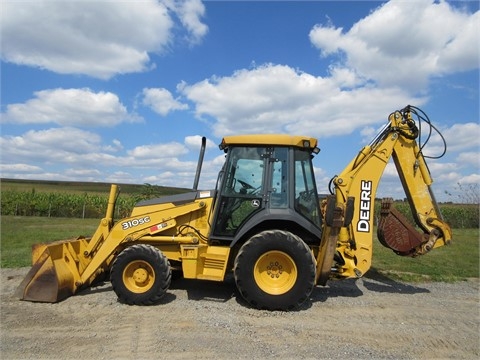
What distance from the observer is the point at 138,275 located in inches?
265

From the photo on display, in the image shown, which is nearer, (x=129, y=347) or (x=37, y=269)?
(x=129, y=347)

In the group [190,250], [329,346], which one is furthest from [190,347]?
[190,250]

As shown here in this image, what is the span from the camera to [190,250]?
688 cm

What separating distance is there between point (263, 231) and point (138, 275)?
6.98 ft

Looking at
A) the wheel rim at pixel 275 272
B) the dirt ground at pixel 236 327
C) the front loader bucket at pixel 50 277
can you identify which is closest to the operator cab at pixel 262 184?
the wheel rim at pixel 275 272

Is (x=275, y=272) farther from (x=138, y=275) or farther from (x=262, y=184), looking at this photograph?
(x=138, y=275)

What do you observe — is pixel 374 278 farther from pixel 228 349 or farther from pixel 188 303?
pixel 228 349

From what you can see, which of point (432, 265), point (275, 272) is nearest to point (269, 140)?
point (275, 272)

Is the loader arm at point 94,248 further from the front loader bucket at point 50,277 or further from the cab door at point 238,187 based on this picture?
the cab door at point 238,187

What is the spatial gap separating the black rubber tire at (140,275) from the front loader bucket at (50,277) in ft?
2.78

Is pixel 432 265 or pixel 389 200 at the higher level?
pixel 389 200

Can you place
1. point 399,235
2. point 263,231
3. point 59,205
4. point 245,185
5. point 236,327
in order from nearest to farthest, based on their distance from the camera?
point 236,327, point 263,231, point 245,185, point 399,235, point 59,205

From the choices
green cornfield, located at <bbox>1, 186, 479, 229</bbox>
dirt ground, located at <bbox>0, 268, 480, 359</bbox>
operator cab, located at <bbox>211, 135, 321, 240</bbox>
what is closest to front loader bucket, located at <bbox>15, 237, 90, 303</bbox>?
dirt ground, located at <bbox>0, 268, 480, 359</bbox>

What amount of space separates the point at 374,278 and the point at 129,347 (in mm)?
5898
